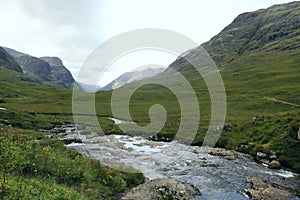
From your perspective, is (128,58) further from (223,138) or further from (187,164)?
(223,138)

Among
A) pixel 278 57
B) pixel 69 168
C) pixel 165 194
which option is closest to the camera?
pixel 69 168

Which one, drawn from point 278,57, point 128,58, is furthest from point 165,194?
point 278,57

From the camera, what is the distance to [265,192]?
2344 centimetres

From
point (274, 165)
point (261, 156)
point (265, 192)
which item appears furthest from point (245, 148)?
point (265, 192)

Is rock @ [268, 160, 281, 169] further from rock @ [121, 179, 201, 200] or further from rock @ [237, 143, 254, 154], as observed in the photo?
rock @ [121, 179, 201, 200]

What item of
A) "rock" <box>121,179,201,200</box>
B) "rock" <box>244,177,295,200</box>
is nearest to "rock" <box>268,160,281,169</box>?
"rock" <box>244,177,295,200</box>

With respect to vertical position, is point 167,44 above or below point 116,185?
above

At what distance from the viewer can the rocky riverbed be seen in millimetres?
24609

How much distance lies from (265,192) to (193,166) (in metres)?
10.7

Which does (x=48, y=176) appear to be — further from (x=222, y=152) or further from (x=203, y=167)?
(x=222, y=152)

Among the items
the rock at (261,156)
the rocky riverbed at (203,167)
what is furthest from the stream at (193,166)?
the rock at (261,156)

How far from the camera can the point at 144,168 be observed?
31.1 meters

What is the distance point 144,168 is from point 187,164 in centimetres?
623

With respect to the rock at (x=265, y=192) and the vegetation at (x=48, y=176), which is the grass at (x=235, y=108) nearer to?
the rock at (x=265, y=192)
